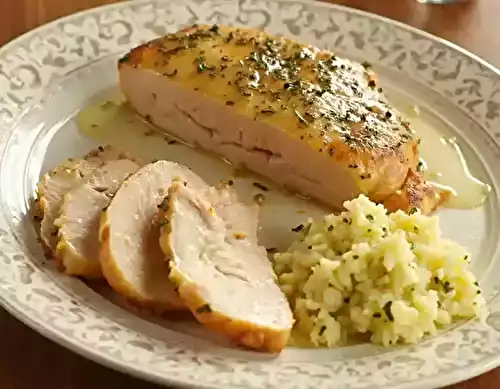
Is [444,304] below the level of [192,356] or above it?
above

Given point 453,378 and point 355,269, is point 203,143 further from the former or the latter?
point 453,378

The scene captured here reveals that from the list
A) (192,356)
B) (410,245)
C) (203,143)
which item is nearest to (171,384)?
(192,356)

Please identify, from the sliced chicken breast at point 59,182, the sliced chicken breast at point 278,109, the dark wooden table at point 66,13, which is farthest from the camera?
the sliced chicken breast at point 278,109

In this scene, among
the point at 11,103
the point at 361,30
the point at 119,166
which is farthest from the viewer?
the point at 361,30

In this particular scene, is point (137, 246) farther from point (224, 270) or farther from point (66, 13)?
point (66, 13)

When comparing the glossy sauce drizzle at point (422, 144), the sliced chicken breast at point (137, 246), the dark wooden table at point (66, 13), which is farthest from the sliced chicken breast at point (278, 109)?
the dark wooden table at point (66, 13)

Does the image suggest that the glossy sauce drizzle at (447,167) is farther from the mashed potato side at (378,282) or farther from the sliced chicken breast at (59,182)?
the sliced chicken breast at (59,182)

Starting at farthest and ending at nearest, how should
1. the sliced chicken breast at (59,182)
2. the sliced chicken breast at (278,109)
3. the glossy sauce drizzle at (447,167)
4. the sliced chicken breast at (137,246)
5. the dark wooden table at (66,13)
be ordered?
1. the glossy sauce drizzle at (447,167)
2. the sliced chicken breast at (278,109)
3. the sliced chicken breast at (59,182)
4. the sliced chicken breast at (137,246)
5. the dark wooden table at (66,13)

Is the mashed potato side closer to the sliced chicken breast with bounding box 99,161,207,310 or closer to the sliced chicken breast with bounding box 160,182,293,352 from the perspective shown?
the sliced chicken breast with bounding box 160,182,293,352
